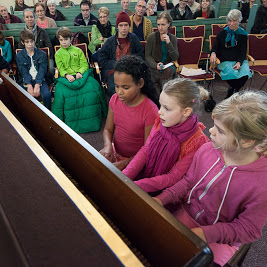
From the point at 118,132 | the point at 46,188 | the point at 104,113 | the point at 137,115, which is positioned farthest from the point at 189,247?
the point at 104,113

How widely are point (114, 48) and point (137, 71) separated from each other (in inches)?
83.3

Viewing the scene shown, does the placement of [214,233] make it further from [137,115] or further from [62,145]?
[137,115]

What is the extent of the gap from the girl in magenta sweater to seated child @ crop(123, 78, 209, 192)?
0.64ft

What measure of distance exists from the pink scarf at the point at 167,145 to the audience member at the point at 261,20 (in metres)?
5.49

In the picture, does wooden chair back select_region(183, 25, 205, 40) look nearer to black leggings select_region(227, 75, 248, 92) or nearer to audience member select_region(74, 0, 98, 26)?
black leggings select_region(227, 75, 248, 92)

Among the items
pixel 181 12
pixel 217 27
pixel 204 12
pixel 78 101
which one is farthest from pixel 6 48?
pixel 204 12

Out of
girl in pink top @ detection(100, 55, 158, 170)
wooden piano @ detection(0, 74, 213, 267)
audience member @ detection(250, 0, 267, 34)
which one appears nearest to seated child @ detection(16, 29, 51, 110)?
girl in pink top @ detection(100, 55, 158, 170)

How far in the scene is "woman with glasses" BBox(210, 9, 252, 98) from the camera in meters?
3.75

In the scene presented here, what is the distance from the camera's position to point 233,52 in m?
3.92

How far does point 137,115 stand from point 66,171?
2.19ft

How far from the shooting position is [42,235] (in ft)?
2.01

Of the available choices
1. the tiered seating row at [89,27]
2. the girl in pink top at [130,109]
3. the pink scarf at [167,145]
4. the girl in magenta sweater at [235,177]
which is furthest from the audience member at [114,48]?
the girl in magenta sweater at [235,177]

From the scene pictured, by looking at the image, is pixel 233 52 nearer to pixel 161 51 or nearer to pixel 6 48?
pixel 161 51

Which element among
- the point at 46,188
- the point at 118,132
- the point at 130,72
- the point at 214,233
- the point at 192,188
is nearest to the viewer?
the point at 46,188
